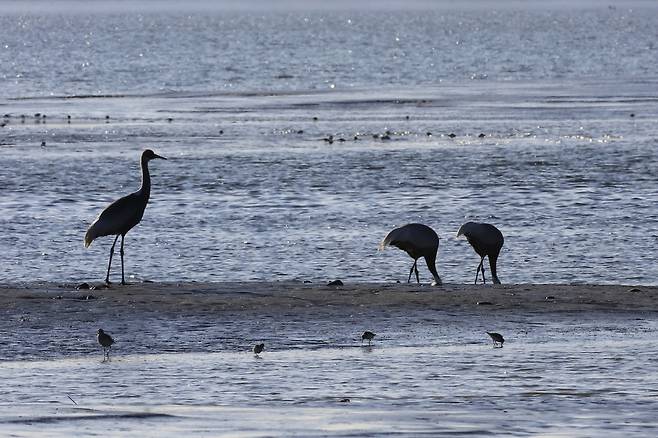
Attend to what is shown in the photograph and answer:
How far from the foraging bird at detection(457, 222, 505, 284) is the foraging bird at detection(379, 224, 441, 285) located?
19.4 inches

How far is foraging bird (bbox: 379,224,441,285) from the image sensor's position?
19500mm

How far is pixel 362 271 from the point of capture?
2080 centimetres

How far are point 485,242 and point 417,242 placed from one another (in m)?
0.83

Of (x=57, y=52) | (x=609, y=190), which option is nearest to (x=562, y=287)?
(x=609, y=190)

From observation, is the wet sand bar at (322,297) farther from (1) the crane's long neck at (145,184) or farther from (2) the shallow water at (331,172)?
(2) the shallow water at (331,172)

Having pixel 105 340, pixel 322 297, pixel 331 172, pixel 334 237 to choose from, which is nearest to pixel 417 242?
pixel 322 297

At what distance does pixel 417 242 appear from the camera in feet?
64.0

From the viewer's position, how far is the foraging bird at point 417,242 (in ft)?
64.0

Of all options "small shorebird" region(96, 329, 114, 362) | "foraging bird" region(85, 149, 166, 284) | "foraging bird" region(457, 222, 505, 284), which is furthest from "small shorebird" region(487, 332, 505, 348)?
"foraging bird" region(85, 149, 166, 284)

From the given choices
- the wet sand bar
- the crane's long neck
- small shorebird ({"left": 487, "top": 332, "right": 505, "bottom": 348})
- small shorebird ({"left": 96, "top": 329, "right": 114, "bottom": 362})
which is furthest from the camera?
the crane's long neck

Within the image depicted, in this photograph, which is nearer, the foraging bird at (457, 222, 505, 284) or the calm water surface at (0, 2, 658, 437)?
the calm water surface at (0, 2, 658, 437)

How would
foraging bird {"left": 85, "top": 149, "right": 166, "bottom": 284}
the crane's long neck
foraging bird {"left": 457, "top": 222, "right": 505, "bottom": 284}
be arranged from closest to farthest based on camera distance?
foraging bird {"left": 85, "top": 149, "right": 166, "bottom": 284} < the crane's long neck < foraging bird {"left": 457, "top": 222, "right": 505, "bottom": 284}

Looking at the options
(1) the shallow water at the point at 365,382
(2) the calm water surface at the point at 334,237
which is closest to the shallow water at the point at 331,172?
(2) the calm water surface at the point at 334,237

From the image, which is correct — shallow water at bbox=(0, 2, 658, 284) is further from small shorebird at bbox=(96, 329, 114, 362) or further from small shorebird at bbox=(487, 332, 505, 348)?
small shorebird at bbox=(96, 329, 114, 362)
